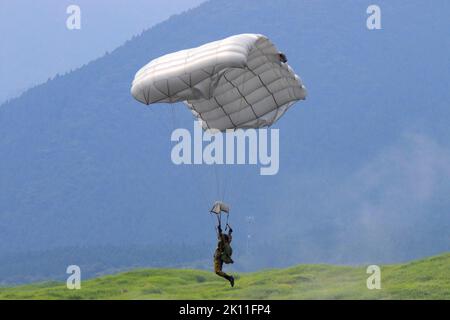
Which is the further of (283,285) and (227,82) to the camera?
(283,285)

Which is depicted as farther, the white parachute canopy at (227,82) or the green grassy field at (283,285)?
the green grassy field at (283,285)

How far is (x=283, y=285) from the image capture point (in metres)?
61.8

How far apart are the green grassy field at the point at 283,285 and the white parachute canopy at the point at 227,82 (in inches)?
1085

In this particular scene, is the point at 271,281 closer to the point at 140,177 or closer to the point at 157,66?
the point at 157,66

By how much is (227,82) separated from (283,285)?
3642 cm

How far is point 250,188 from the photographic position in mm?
129750

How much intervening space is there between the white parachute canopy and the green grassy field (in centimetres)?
2755

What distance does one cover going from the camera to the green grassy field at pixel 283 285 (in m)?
57.4

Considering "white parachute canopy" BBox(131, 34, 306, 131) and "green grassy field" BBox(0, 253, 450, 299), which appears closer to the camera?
"white parachute canopy" BBox(131, 34, 306, 131)

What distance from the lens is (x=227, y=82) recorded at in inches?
1061

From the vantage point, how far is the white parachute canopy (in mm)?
22766

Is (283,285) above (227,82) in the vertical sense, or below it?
below
